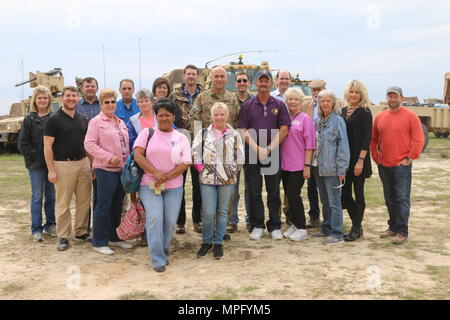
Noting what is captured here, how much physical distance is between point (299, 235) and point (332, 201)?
0.58 m

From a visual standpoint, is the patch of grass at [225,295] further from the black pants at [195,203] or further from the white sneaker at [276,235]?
the black pants at [195,203]

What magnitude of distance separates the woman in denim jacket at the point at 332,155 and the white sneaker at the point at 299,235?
0.27 m

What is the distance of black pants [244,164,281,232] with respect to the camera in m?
5.83

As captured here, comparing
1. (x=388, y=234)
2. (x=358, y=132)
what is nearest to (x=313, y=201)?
(x=388, y=234)

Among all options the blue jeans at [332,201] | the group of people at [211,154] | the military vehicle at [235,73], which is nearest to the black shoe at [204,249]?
the group of people at [211,154]

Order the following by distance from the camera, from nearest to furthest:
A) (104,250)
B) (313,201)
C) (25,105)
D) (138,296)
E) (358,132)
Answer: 1. (138,296)
2. (104,250)
3. (358,132)
4. (313,201)
5. (25,105)

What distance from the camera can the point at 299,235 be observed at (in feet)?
19.2

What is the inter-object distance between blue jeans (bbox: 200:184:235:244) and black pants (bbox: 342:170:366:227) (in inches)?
56.5

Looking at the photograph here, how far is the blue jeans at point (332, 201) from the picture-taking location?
18.5 feet

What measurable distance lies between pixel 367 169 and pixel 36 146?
386cm

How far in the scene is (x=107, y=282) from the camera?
446cm

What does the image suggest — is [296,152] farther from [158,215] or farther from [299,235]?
[158,215]

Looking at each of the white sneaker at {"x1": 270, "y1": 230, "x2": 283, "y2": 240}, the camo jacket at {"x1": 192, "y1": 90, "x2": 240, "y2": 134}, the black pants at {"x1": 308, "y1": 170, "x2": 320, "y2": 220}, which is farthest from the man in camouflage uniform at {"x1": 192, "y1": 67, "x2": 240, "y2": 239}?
the black pants at {"x1": 308, "y1": 170, "x2": 320, "y2": 220}

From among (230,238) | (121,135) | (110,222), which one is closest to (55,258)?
(110,222)
